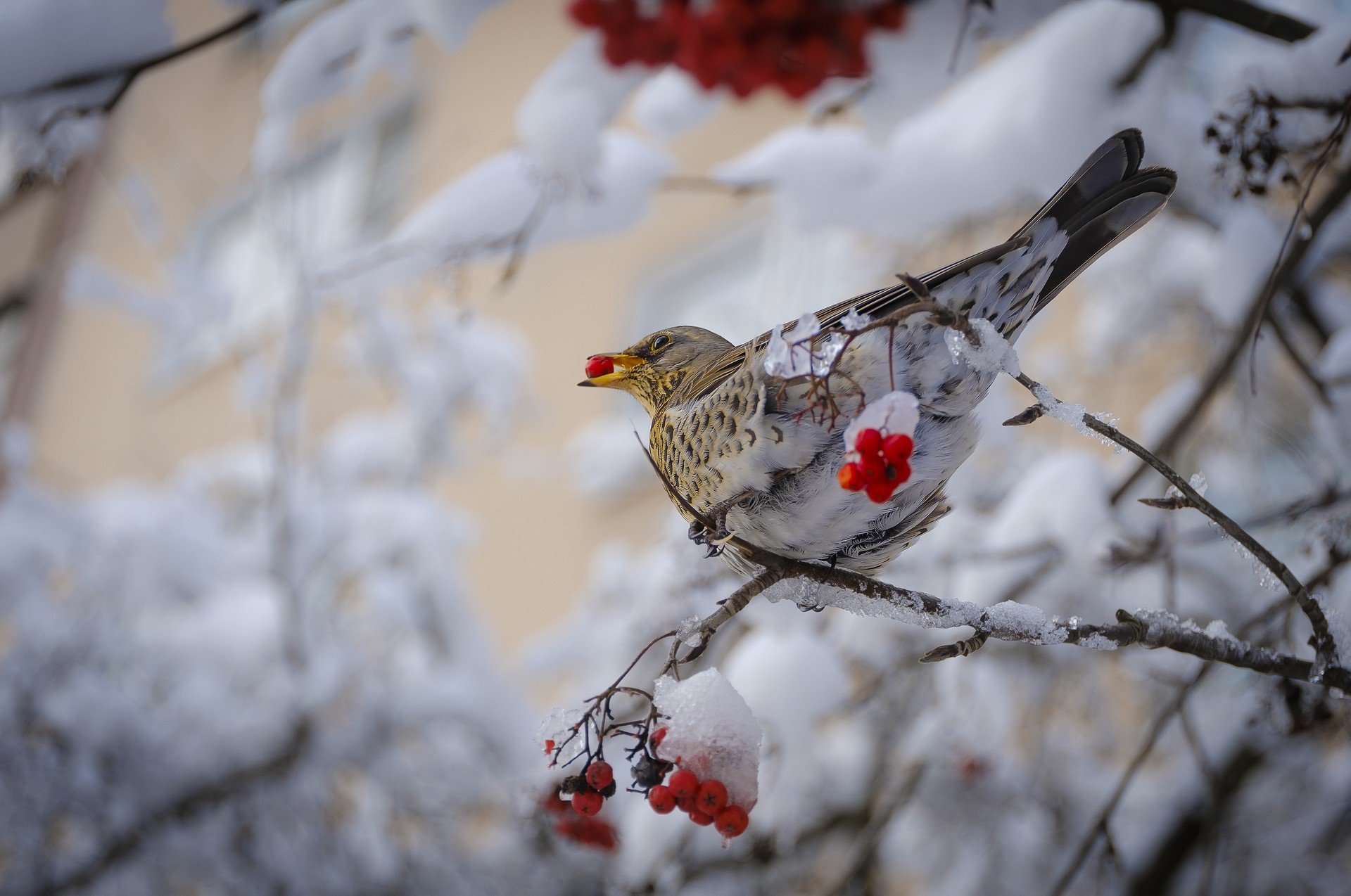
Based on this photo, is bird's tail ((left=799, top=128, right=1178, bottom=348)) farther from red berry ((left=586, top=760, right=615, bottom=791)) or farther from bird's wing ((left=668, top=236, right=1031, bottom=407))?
red berry ((left=586, top=760, right=615, bottom=791))

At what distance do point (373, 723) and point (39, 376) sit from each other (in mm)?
8460

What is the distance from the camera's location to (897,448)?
687 mm

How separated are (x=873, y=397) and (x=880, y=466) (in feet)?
0.45

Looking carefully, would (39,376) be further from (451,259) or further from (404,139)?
(451,259)

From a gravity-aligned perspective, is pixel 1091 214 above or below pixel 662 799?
above

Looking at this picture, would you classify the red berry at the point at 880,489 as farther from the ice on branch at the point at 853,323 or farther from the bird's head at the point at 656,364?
the bird's head at the point at 656,364

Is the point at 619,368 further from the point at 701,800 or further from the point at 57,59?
the point at 57,59

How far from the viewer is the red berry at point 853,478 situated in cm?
69

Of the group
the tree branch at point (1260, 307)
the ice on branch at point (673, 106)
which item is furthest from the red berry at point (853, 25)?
the tree branch at point (1260, 307)

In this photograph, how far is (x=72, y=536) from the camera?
3502 millimetres

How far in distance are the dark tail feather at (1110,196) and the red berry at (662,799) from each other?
58cm

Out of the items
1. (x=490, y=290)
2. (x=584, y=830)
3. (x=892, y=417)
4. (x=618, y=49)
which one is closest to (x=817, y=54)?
(x=618, y=49)

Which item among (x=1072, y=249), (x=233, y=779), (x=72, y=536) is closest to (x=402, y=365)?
(x=72, y=536)

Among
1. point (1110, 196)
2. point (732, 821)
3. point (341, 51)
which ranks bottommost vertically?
point (732, 821)
